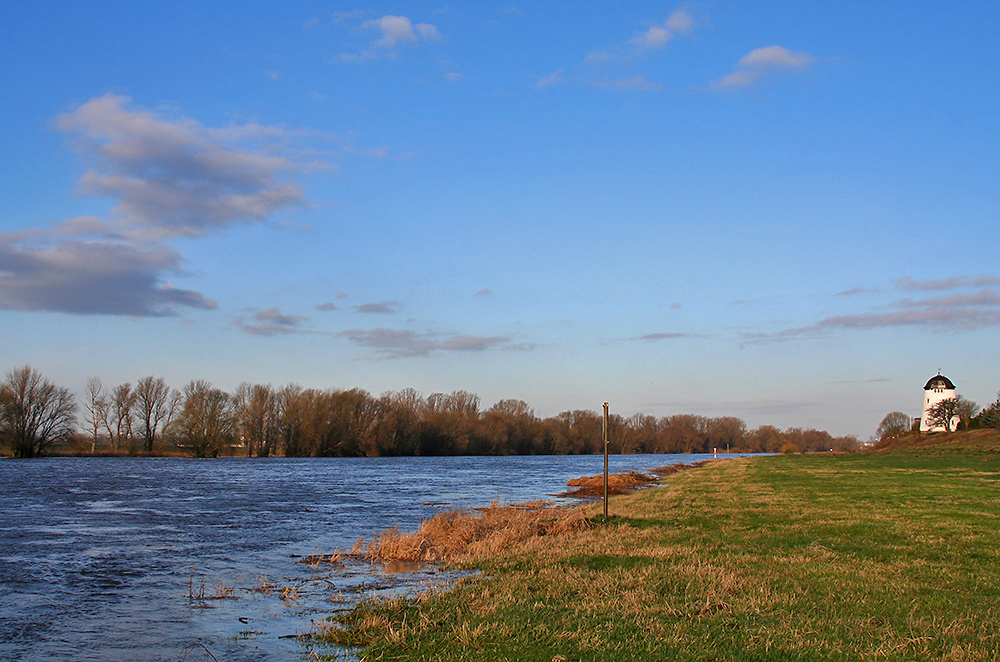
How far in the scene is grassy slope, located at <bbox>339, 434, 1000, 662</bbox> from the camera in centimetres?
739

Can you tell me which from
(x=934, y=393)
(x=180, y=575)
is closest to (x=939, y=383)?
(x=934, y=393)

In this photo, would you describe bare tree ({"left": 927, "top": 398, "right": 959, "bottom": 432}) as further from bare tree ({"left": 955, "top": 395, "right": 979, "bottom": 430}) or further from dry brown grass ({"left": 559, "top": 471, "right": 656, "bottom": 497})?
dry brown grass ({"left": 559, "top": 471, "right": 656, "bottom": 497})

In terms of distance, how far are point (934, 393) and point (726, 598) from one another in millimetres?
112260

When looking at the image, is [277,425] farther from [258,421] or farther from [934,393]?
[934,393]

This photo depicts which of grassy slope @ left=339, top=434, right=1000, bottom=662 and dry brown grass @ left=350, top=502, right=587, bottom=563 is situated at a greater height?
grassy slope @ left=339, top=434, right=1000, bottom=662

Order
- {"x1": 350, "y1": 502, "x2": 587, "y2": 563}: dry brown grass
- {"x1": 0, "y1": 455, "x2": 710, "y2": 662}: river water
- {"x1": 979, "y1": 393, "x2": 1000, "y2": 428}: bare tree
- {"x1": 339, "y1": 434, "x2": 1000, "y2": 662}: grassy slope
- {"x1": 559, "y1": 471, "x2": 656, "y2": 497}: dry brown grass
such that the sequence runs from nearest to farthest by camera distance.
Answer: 1. {"x1": 339, "y1": 434, "x2": 1000, "y2": 662}: grassy slope
2. {"x1": 0, "y1": 455, "x2": 710, "y2": 662}: river water
3. {"x1": 350, "y1": 502, "x2": 587, "y2": 563}: dry brown grass
4. {"x1": 559, "y1": 471, "x2": 656, "y2": 497}: dry brown grass
5. {"x1": 979, "y1": 393, "x2": 1000, "y2": 428}: bare tree

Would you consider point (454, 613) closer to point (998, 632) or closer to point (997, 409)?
point (998, 632)

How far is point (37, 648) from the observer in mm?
9328

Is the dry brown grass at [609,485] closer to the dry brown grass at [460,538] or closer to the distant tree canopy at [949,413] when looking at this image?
the dry brown grass at [460,538]

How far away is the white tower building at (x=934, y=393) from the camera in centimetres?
10231

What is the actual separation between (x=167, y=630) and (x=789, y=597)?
8642 millimetres

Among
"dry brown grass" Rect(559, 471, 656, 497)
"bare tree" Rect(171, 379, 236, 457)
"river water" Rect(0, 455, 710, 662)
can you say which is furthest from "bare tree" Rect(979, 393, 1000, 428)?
"bare tree" Rect(171, 379, 236, 457)

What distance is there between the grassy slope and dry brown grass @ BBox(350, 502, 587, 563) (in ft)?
3.38

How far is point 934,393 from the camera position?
10400 cm
